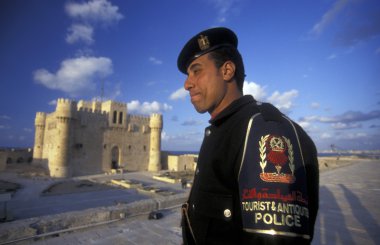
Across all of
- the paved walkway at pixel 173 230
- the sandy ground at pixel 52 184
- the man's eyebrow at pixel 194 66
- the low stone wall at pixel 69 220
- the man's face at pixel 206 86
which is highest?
the man's eyebrow at pixel 194 66

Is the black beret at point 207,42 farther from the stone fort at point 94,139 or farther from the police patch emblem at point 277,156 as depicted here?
the stone fort at point 94,139

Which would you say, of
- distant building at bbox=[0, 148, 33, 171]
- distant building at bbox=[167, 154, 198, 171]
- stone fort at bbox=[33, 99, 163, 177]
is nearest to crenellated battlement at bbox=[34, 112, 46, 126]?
stone fort at bbox=[33, 99, 163, 177]

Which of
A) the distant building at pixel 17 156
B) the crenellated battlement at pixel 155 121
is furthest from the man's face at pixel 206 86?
the distant building at pixel 17 156

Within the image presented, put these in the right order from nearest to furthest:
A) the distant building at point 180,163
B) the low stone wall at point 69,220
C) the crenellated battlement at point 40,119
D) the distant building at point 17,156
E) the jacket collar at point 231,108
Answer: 1. the jacket collar at point 231,108
2. the low stone wall at point 69,220
3. the crenellated battlement at point 40,119
4. the distant building at point 17,156
5. the distant building at point 180,163

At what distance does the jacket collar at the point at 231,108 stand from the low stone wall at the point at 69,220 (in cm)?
421

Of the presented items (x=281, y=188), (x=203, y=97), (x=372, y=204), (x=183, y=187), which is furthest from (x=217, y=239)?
(x=183, y=187)

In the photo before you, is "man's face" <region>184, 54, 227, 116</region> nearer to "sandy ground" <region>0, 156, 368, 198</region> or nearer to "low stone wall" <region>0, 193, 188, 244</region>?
"low stone wall" <region>0, 193, 188, 244</region>

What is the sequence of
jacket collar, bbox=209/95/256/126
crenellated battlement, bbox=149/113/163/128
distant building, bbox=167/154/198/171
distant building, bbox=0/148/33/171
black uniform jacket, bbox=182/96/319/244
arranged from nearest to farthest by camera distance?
black uniform jacket, bbox=182/96/319/244, jacket collar, bbox=209/95/256/126, distant building, bbox=0/148/33/171, crenellated battlement, bbox=149/113/163/128, distant building, bbox=167/154/198/171

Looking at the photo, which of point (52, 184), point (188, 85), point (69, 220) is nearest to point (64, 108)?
point (52, 184)

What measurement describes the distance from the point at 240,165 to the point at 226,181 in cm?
18

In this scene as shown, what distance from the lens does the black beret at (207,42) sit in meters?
1.79

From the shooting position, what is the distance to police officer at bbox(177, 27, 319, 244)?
1.03 m

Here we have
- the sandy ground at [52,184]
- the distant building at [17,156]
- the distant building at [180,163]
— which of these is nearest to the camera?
the sandy ground at [52,184]

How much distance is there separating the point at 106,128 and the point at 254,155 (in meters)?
35.7
